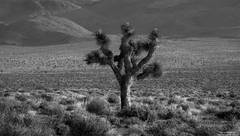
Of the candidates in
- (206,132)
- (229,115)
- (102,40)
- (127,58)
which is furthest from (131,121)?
(102,40)

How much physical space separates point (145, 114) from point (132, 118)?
728 mm

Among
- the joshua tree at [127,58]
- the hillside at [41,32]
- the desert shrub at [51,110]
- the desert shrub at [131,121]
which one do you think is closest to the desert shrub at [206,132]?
the desert shrub at [131,121]

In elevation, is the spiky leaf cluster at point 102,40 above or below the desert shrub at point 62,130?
above

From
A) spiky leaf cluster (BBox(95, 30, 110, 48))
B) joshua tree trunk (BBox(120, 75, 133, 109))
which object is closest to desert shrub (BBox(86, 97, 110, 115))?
joshua tree trunk (BBox(120, 75, 133, 109))

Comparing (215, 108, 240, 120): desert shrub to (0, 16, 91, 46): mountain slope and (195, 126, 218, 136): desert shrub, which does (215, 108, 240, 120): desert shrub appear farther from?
(0, 16, 91, 46): mountain slope

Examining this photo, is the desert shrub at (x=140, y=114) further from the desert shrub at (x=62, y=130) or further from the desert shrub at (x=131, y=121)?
the desert shrub at (x=62, y=130)

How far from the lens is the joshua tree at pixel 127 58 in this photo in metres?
17.0

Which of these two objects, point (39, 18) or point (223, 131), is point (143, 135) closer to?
point (223, 131)

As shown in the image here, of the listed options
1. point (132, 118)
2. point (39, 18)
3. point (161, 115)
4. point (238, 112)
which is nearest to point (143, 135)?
point (132, 118)

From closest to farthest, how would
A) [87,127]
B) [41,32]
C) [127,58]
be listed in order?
[87,127]
[127,58]
[41,32]

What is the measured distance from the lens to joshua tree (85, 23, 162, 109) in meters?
17.0

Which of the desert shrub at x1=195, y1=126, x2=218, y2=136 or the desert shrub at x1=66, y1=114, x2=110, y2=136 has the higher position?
the desert shrub at x1=66, y1=114, x2=110, y2=136

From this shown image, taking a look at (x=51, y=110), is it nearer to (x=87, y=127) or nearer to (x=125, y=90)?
(x=125, y=90)

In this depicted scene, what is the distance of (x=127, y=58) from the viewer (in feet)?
56.3
